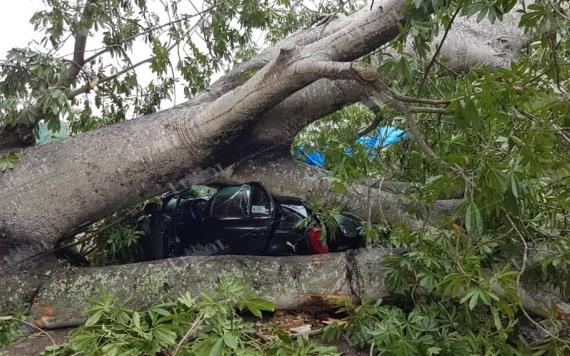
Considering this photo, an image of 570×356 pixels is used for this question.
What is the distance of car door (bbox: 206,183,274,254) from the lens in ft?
12.8

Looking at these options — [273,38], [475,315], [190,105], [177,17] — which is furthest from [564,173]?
[273,38]

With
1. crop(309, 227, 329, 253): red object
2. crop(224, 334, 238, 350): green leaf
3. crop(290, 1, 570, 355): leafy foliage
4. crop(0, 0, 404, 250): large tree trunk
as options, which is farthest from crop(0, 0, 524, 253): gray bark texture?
crop(224, 334, 238, 350): green leaf

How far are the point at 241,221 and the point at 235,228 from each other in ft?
0.23

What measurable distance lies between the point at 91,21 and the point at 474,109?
2276 millimetres

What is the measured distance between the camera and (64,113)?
9.09ft

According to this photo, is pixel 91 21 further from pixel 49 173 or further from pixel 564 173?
pixel 564 173

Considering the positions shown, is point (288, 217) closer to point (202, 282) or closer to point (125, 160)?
point (202, 282)

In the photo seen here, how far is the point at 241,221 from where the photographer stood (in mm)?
3969

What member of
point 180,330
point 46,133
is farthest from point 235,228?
point 180,330

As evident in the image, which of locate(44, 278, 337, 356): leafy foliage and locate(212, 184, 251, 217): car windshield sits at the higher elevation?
locate(44, 278, 337, 356): leafy foliage

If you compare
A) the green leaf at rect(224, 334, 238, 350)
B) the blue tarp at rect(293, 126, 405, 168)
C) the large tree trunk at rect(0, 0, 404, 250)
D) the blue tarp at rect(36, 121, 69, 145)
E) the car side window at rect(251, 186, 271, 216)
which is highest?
the blue tarp at rect(36, 121, 69, 145)

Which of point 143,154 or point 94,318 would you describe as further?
point 143,154

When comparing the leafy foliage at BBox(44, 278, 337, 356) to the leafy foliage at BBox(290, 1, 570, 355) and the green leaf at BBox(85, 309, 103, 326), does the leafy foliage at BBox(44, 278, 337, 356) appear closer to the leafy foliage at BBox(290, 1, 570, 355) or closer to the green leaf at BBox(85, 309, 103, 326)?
the green leaf at BBox(85, 309, 103, 326)

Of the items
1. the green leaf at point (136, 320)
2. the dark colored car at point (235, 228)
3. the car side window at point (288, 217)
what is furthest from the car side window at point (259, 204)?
the green leaf at point (136, 320)
